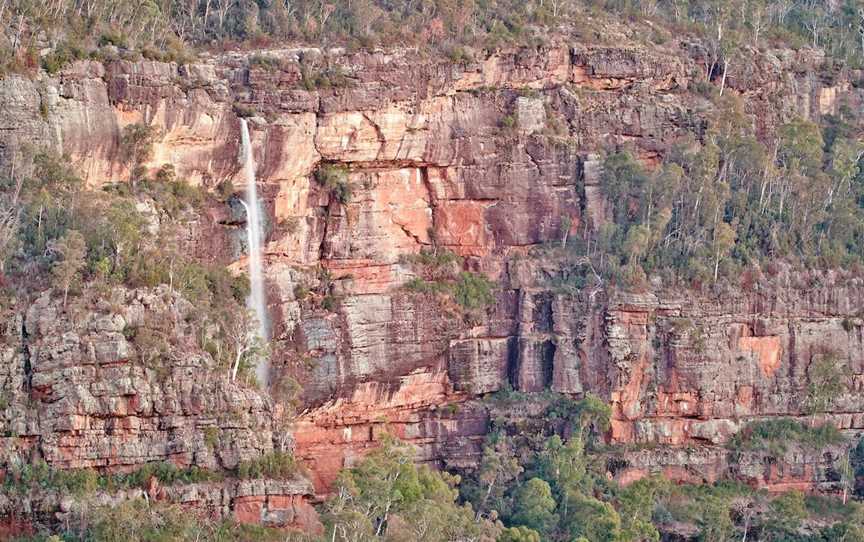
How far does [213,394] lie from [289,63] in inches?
502

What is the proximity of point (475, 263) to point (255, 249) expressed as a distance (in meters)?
8.30

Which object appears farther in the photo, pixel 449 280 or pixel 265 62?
pixel 449 280

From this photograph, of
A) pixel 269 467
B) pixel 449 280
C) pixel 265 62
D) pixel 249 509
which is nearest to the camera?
pixel 249 509

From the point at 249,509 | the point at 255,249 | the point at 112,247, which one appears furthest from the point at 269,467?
the point at 255,249

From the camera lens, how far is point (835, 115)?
84.7m

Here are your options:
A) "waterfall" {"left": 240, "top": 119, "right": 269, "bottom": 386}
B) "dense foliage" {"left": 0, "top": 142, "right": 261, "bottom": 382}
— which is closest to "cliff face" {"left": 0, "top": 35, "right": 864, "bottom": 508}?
"waterfall" {"left": 240, "top": 119, "right": 269, "bottom": 386}

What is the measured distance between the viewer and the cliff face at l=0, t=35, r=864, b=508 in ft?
240

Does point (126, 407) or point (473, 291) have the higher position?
point (473, 291)

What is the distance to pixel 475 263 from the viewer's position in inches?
3081

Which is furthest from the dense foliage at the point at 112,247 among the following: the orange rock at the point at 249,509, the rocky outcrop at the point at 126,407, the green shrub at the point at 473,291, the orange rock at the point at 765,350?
the orange rock at the point at 765,350

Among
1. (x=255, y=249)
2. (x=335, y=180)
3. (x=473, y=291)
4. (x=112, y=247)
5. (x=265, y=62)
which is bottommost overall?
(x=473, y=291)

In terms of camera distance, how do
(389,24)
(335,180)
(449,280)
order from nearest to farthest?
(335,180) → (389,24) → (449,280)

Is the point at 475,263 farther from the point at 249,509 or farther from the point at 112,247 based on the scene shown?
the point at 249,509

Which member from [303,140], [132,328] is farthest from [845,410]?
[132,328]
